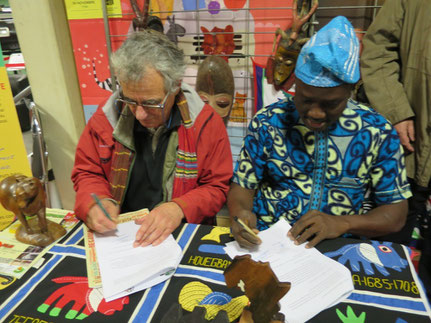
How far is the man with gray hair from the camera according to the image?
126cm

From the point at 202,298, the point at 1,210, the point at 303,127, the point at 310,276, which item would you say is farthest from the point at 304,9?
the point at 1,210

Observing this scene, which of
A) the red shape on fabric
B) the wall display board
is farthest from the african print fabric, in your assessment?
the wall display board

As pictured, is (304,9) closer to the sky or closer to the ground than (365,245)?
closer to the sky

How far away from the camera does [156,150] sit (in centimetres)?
145

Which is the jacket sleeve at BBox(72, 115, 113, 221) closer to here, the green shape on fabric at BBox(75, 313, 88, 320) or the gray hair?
the gray hair

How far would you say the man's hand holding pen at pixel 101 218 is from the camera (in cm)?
113

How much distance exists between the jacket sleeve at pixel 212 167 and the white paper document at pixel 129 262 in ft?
1.04

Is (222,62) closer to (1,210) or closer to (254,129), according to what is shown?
(254,129)

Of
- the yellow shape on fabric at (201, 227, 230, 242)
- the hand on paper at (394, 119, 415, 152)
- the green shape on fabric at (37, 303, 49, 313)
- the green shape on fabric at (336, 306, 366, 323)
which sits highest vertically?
the hand on paper at (394, 119, 415, 152)

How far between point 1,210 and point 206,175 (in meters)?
1.30

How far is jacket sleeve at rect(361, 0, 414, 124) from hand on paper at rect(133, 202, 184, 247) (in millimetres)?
1104

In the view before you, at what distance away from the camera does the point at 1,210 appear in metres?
1.84

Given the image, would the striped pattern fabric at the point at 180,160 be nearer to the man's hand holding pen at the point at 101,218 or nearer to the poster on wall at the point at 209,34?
the man's hand holding pen at the point at 101,218

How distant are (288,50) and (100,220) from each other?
1.43 m
